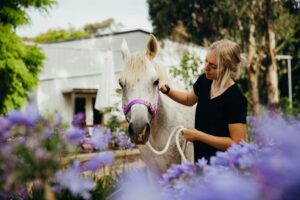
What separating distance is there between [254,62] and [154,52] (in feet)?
51.9

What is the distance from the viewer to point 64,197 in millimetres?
2279

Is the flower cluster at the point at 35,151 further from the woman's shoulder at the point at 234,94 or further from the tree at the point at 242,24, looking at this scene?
the tree at the point at 242,24

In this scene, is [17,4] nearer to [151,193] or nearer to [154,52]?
[154,52]

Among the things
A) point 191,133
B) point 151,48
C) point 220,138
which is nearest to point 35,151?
point 191,133

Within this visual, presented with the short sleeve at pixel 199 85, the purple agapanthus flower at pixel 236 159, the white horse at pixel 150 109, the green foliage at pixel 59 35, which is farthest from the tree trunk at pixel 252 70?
the green foliage at pixel 59 35

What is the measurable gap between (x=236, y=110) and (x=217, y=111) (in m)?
0.14

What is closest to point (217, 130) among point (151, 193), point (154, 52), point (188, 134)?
point (188, 134)

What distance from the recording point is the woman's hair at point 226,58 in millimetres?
2496

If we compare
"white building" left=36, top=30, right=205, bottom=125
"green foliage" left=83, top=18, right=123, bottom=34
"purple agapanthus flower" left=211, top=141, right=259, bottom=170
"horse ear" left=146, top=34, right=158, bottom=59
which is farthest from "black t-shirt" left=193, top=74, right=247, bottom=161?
"green foliage" left=83, top=18, right=123, bottom=34

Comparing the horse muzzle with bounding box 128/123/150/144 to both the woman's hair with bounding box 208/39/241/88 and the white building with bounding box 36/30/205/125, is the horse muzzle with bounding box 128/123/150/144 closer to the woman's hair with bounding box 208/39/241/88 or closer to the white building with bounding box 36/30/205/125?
the woman's hair with bounding box 208/39/241/88

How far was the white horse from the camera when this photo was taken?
2650mm

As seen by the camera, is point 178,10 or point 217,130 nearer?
point 217,130

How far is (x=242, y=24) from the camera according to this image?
19.4 m

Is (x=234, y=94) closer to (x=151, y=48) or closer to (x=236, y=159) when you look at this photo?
(x=151, y=48)
